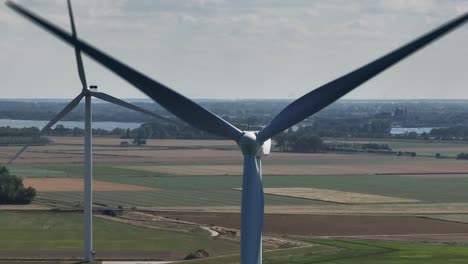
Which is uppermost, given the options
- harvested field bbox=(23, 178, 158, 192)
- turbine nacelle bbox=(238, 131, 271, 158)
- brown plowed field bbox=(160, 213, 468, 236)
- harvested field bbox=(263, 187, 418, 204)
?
turbine nacelle bbox=(238, 131, 271, 158)

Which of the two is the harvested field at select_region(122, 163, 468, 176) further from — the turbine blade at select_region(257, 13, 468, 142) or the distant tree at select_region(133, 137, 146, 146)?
the turbine blade at select_region(257, 13, 468, 142)

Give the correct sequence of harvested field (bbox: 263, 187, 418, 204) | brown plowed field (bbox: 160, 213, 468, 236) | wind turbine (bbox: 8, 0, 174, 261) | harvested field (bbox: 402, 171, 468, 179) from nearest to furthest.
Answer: wind turbine (bbox: 8, 0, 174, 261) → brown plowed field (bbox: 160, 213, 468, 236) → harvested field (bbox: 263, 187, 418, 204) → harvested field (bbox: 402, 171, 468, 179)

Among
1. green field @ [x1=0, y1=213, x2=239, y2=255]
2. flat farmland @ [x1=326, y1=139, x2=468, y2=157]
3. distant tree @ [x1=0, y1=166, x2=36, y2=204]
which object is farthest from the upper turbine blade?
flat farmland @ [x1=326, y1=139, x2=468, y2=157]

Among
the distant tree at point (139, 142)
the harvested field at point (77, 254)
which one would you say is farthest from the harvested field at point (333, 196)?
the distant tree at point (139, 142)

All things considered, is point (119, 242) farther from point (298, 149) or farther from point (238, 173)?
point (298, 149)

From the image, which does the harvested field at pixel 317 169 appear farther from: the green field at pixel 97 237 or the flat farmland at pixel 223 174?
the green field at pixel 97 237

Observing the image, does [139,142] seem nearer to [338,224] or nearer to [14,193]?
[14,193]
